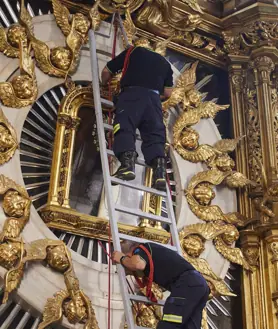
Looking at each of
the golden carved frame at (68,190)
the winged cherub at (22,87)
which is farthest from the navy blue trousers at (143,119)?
the winged cherub at (22,87)

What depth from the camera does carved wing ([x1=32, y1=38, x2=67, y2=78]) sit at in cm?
379

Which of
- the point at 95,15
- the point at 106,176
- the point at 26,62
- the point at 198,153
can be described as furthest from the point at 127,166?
the point at 95,15

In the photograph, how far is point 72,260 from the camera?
3.49 m

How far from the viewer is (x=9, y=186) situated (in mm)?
3400

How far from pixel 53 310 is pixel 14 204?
23.6 inches

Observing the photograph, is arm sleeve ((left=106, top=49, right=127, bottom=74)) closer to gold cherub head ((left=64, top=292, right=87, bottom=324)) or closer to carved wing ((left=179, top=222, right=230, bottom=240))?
carved wing ((left=179, top=222, right=230, bottom=240))

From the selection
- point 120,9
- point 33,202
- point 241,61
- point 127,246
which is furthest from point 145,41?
point 127,246

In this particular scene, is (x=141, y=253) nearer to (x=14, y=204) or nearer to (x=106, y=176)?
(x=106, y=176)

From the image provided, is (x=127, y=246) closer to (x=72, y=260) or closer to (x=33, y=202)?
(x=72, y=260)

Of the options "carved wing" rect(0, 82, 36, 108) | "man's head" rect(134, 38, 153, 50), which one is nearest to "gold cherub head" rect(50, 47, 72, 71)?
"carved wing" rect(0, 82, 36, 108)

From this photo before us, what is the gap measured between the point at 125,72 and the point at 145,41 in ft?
2.46

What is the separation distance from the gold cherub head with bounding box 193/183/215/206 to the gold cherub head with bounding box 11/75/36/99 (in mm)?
1316

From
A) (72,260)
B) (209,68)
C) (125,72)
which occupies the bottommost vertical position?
(72,260)

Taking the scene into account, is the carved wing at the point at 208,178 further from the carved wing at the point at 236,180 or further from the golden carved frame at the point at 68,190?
the golden carved frame at the point at 68,190
